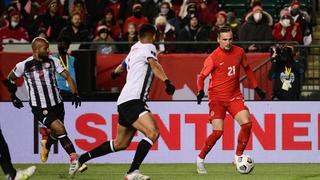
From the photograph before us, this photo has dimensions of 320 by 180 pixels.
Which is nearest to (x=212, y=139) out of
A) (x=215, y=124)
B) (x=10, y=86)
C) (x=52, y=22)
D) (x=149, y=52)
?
(x=215, y=124)

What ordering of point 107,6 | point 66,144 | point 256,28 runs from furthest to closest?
point 107,6 → point 256,28 → point 66,144

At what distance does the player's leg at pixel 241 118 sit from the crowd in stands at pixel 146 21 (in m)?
5.20

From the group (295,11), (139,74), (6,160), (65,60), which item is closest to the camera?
(6,160)

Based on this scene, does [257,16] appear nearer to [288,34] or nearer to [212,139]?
[288,34]

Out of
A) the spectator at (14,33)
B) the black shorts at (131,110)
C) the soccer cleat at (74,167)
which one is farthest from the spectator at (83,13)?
the black shorts at (131,110)

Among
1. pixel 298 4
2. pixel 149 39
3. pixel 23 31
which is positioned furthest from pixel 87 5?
pixel 149 39

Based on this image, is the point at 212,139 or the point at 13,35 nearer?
the point at 212,139

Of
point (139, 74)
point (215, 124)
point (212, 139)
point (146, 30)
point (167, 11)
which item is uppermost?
point (146, 30)

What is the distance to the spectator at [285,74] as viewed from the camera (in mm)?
18719

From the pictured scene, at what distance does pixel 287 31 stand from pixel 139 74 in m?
7.86

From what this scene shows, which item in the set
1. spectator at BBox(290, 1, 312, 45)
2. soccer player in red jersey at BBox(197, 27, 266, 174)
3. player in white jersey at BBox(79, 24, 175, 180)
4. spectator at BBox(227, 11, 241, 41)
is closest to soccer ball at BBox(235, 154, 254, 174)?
soccer player in red jersey at BBox(197, 27, 266, 174)

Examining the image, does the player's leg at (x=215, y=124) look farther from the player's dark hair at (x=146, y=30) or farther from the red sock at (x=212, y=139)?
the player's dark hair at (x=146, y=30)

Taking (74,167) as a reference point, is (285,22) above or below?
above

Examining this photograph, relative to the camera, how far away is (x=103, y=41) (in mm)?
21062
